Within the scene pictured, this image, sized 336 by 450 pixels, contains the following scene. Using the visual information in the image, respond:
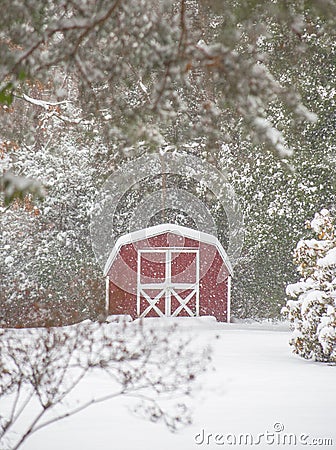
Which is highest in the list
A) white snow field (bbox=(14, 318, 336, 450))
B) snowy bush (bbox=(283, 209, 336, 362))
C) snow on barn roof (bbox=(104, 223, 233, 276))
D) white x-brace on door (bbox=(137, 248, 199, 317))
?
snow on barn roof (bbox=(104, 223, 233, 276))

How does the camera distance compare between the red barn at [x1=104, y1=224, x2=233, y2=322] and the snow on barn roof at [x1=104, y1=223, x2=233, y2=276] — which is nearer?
the snow on barn roof at [x1=104, y1=223, x2=233, y2=276]

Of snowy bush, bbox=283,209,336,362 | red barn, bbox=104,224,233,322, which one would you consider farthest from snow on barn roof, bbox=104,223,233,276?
snowy bush, bbox=283,209,336,362

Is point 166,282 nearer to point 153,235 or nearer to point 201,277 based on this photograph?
point 201,277

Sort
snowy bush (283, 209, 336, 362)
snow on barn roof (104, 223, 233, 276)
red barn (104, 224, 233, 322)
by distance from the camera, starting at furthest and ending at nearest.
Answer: red barn (104, 224, 233, 322)
snow on barn roof (104, 223, 233, 276)
snowy bush (283, 209, 336, 362)

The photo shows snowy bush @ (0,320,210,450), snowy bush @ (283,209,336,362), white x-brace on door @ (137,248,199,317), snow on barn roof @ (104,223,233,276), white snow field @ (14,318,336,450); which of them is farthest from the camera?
white x-brace on door @ (137,248,199,317)

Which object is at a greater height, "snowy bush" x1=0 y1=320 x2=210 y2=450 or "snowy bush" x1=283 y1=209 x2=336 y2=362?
"snowy bush" x1=283 y1=209 x2=336 y2=362

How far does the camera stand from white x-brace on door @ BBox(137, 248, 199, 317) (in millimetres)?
20172

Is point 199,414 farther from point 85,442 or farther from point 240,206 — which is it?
point 240,206

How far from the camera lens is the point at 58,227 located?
21.8 metres

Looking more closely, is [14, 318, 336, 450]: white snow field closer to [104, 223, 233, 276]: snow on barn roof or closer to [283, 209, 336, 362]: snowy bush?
[283, 209, 336, 362]: snowy bush

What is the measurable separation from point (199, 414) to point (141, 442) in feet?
3.47

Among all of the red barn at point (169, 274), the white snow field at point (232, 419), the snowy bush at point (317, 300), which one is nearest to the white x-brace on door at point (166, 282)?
the red barn at point (169, 274)

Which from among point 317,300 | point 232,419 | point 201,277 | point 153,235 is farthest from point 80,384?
point 201,277

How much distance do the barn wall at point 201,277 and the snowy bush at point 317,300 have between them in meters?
8.29
